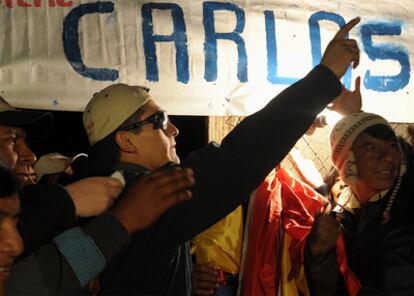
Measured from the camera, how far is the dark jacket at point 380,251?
7.39 ft

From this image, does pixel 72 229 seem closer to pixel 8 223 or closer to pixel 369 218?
pixel 8 223

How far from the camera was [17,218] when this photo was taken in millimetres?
1408

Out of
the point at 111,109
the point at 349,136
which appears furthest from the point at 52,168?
the point at 349,136

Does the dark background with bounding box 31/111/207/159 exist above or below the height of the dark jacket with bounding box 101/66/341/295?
below

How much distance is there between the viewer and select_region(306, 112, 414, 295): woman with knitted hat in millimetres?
2279

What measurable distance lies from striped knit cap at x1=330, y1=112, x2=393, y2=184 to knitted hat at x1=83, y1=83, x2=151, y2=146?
1122 mm

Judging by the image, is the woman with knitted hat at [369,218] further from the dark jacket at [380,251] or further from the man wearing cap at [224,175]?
the man wearing cap at [224,175]

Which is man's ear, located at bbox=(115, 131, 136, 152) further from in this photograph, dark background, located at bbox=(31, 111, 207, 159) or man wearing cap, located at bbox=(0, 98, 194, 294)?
dark background, located at bbox=(31, 111, 207, 159)

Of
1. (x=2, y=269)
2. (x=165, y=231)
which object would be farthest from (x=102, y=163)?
(x=2, y=269)

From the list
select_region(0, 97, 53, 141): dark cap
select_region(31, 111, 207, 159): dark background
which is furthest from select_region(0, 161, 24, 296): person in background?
select_region(31, 111, 207, 159): dark background

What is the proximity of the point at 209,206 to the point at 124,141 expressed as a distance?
47 centimetres

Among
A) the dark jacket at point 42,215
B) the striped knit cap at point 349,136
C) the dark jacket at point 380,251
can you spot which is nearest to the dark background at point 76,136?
the striped knit cap at point 349,136

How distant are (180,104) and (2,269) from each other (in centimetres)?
172

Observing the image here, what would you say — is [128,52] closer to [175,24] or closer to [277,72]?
[175,24]
